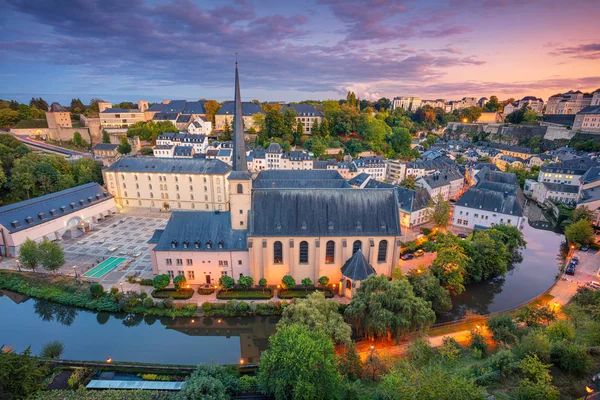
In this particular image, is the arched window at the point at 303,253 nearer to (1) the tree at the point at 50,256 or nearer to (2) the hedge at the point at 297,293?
(2) the hedge at the point at 297,293

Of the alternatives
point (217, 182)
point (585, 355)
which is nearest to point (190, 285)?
point (217, 182)

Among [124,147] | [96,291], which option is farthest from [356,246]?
[124,147]

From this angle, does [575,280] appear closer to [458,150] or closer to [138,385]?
[138,385]

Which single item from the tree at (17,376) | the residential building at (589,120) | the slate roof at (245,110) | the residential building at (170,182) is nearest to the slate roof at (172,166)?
the residential building at (170,182)

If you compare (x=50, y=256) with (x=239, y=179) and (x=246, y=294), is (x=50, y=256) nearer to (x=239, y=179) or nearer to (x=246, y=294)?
(x=246, y=294)

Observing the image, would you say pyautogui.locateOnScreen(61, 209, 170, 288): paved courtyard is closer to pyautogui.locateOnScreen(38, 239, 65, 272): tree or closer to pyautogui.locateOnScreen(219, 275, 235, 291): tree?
pyautogui.locateOnScreen(38, 239, 65, 272): tree

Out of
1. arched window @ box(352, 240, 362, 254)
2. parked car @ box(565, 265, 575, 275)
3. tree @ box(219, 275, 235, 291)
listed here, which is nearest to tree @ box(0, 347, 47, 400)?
tree @ box(219, 275, 235, 291)
